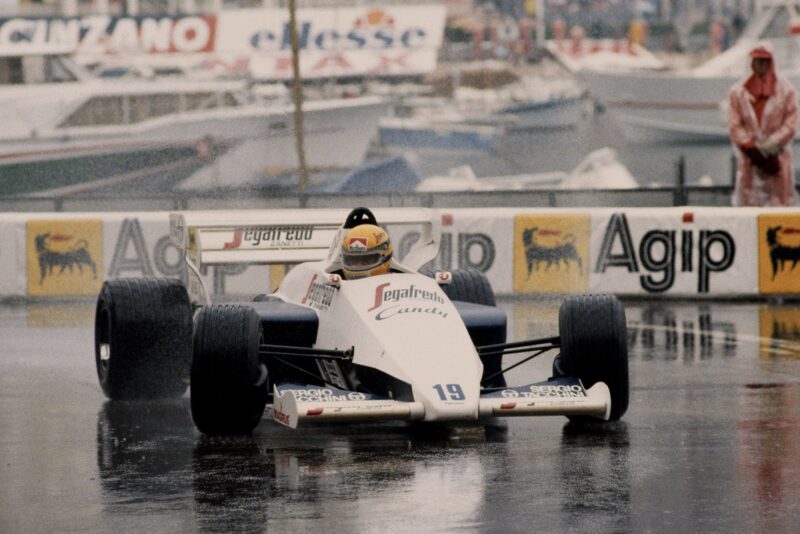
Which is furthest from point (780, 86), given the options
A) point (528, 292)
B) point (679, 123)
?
point (679, 123)

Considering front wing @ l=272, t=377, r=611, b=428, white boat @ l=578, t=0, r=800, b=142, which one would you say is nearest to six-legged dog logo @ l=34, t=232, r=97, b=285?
front wing @ l=272, t=377, r=611, b=428

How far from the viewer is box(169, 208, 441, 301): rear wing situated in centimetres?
1306

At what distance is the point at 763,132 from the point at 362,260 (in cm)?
974

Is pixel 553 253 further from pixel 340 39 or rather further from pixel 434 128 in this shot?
pixel 434 128

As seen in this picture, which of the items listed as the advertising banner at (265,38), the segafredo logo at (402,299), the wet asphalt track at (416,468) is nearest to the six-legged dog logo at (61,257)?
the wet asphalt track at (416,468)

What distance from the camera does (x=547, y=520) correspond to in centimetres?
851

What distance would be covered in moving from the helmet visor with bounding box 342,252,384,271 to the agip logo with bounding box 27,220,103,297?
30.2 feet

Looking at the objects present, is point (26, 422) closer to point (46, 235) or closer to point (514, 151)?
point (46, 235)

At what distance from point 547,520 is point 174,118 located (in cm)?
3377

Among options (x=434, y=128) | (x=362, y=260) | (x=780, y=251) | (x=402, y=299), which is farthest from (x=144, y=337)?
(x=434, y=128)

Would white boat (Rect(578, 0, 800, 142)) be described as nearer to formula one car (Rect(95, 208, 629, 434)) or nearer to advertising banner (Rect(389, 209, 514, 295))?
advertising banner (Rect(389, 209, 514, 295))

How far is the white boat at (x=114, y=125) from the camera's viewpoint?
127 ft

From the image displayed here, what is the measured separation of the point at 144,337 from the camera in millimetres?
12750

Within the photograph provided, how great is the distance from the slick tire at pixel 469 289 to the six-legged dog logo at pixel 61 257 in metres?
8.11
